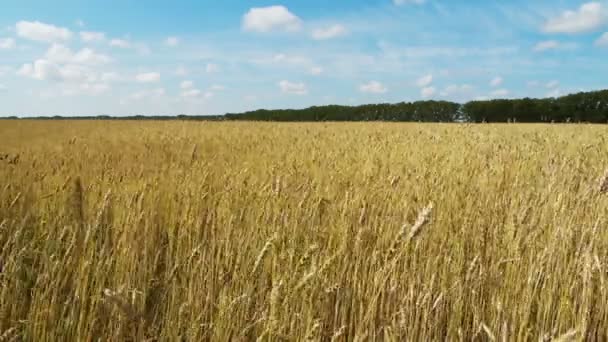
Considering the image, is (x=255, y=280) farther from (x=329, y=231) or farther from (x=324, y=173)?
(x=324, y=173)

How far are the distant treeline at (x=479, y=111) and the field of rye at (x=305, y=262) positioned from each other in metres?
31.6

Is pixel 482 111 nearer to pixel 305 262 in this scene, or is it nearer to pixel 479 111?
pixel 479 111

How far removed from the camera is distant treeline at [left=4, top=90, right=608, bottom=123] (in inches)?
1453

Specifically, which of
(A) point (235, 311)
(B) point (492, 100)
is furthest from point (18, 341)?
(B) point (492, 100)

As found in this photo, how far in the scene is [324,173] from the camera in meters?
3.84

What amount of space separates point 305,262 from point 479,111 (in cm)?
4327

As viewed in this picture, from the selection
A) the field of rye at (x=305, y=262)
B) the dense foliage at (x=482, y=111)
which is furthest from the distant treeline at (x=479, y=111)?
the field of rye at (x=305, y=262)

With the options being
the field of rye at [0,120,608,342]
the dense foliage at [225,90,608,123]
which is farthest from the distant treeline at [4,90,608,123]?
the field of rye at [0,120,608,342]

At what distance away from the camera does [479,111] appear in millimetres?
41812

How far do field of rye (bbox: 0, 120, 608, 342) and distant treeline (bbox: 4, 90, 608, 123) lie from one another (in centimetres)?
3157

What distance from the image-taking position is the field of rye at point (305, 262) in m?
1.50

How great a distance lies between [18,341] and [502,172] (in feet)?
10.7

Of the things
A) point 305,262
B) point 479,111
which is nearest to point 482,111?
point 479,111

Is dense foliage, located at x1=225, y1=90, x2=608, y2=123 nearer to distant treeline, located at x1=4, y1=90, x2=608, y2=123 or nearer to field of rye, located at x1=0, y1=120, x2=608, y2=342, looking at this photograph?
distant treeline, located at x1=4, y1=90, x2=608, y2=123
